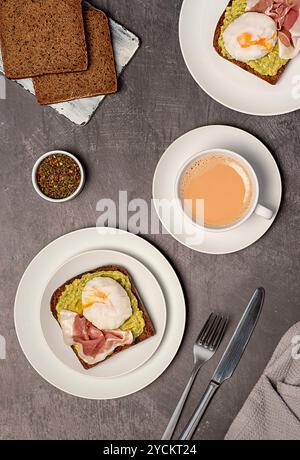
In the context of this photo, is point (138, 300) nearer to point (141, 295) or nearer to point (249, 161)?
point (141, 295)

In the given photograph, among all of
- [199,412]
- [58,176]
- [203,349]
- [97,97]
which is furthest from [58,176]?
[199,412]

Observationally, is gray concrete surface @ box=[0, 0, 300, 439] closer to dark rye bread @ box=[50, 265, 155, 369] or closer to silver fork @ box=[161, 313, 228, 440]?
silver fork @ box=[161, 313, 228, 440]

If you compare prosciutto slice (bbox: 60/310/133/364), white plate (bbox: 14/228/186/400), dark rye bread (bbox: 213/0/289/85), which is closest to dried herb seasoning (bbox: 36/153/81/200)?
white plate (bbox: 14/228/186/400)

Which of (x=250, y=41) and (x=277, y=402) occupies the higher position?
(x=250, y=41)

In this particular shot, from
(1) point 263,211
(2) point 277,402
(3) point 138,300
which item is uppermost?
(1) point 263,211
